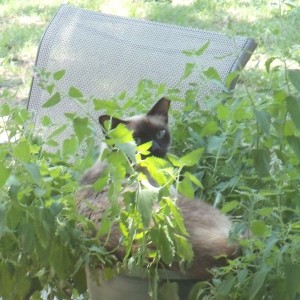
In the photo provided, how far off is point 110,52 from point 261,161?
1213mm

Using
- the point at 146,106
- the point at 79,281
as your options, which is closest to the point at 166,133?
the point at 146,106

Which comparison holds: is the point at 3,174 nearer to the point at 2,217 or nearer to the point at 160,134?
the point at 2,217

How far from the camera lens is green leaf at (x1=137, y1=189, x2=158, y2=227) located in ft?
3.48

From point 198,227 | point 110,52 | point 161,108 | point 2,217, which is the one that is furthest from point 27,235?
point 110,52

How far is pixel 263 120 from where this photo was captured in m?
1.10

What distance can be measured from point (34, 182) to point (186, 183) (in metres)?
0.22

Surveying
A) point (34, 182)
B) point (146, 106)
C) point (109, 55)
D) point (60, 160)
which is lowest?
point (109, 55)

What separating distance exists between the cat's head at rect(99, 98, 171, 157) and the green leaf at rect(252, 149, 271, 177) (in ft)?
1.80

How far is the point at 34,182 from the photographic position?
1147 mm

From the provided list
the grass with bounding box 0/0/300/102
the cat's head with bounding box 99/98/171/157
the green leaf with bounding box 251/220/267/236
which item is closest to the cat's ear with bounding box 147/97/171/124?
the cat's head with bounding box 99/98/171/157

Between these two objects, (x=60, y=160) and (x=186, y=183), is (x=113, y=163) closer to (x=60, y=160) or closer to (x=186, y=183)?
(x=186, y=183)

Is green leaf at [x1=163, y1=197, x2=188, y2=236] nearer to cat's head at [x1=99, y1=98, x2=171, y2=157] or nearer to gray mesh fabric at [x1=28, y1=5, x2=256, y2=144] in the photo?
cat's head at [x1=99, y1=98, x2=171, y2=157]

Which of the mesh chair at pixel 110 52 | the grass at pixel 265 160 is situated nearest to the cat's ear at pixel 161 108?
the grass at pixel 265 160

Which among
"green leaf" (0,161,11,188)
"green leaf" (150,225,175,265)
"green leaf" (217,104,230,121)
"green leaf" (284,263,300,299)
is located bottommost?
"green leaf" (217,104,230,121)
